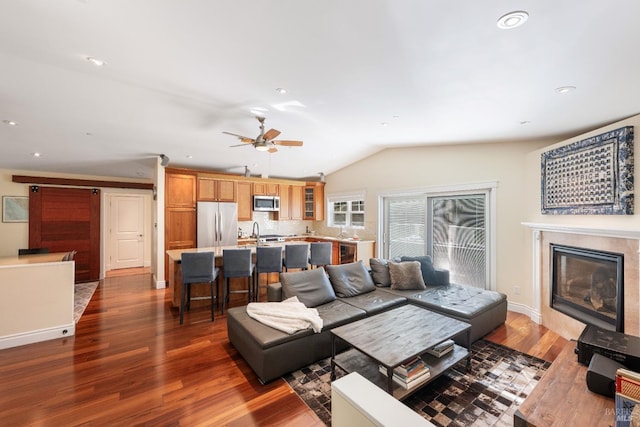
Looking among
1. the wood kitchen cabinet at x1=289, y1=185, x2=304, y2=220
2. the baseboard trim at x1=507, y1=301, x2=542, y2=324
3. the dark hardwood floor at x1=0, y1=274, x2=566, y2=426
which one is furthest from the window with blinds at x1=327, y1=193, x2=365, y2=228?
the dark hardwood floor at x1=0, y1=274, x2=566, y2=426

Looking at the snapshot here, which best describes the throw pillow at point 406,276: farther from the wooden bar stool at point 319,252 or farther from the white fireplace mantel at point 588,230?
the white fireplace mantel at point 588,230

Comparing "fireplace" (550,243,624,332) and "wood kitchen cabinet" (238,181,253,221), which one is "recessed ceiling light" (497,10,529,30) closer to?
"fireplace" (550,243,624,332)

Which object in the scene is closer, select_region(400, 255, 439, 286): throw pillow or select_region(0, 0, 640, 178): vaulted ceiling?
select_region(0, 0, 640, 178): vaulted ceiling

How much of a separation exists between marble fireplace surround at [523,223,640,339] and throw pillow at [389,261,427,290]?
148 centimetres

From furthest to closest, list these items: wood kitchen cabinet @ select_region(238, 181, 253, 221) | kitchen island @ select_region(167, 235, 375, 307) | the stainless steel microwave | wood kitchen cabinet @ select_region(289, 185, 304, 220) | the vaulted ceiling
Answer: wood kitchen cabinet @ select_region(289, 185, 304, 220) → the stainless steel microwave → wood kitchen cabinet @ select_region(238, 181, 253, 221) → kitchen island @ select_region(167, 235, 375, 307) → the vaulted ceiling

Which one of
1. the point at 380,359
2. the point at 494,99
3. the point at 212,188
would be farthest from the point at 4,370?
the point at 494,99

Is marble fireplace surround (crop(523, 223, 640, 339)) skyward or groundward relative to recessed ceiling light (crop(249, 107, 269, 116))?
groundward

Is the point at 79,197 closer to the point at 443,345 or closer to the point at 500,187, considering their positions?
the point at 443,345

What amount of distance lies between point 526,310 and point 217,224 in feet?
18.6

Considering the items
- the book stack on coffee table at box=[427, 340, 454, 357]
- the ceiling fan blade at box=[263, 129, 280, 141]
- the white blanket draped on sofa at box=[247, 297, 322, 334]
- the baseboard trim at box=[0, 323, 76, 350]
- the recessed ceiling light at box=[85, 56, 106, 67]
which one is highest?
the recessed ceiling light at box=[85, 56, 106, 67]

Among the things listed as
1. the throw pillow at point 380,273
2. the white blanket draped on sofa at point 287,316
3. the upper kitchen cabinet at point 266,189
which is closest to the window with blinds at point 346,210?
the upper kitchen cabinet at point 266,189

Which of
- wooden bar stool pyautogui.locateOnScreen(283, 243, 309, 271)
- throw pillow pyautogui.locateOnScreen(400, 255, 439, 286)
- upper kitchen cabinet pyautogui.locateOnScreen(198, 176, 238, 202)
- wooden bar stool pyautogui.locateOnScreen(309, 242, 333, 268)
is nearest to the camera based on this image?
throw pillow pyautogui.locateOnScreen(400, 255, 439, 286)

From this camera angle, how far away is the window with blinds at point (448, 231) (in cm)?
443

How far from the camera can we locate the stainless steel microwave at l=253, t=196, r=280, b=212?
6.59 metres
